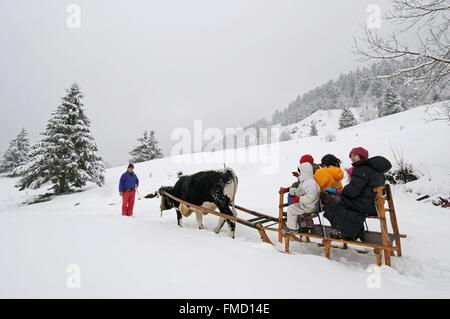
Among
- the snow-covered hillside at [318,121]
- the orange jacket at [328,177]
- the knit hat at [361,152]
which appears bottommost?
→ the orange jacket at [328,177]

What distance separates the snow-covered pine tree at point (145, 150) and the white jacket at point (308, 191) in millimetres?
32724

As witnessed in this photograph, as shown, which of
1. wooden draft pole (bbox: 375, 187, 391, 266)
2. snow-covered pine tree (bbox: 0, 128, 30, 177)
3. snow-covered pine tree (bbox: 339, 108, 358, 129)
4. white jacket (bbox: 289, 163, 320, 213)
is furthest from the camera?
snow-covered pine tree (bbox: 339, 108, 358, 129)

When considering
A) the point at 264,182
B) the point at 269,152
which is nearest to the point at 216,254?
the point at 264,182

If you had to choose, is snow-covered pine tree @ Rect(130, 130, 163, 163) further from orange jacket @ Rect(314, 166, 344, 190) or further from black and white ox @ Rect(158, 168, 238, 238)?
orange jacket @ Rect(314, 166, 344, 190)

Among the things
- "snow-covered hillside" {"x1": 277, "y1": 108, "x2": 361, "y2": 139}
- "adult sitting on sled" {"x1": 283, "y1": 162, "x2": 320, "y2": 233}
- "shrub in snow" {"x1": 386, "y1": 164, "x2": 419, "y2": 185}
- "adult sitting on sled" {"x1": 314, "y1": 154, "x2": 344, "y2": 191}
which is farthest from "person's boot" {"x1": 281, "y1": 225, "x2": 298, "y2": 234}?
"snow-covered hillside" {"x1": 277, "y1": 108, "x2": 361, "y2": 139}

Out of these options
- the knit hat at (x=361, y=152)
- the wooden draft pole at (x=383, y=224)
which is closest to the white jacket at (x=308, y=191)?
the knit hat at (x=361, y=152)

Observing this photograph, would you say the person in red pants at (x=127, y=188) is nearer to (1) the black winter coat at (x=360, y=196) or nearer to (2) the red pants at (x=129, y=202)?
(2) the red pants at (x=129, y=202)

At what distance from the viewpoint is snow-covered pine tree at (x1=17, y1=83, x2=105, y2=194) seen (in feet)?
59.6

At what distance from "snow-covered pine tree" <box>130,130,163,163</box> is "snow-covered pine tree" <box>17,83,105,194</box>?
13.5 m

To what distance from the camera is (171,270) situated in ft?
9.96

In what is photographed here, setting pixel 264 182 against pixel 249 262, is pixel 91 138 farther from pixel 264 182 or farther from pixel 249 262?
pixel 249 262

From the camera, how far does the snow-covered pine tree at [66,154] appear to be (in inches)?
715
